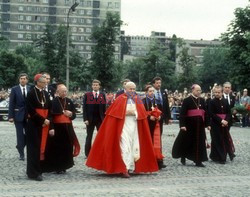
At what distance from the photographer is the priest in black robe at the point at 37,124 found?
36.6 feet

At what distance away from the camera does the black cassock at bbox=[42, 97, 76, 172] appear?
1204cm

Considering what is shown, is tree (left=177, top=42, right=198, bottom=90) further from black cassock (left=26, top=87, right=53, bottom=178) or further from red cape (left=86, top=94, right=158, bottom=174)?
black cassock (left=26, top=87, right=53, bottom=178)

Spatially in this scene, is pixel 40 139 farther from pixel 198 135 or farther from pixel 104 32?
pixel 104 32

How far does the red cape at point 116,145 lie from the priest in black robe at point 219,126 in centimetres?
304

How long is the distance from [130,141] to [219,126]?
3.72 metres

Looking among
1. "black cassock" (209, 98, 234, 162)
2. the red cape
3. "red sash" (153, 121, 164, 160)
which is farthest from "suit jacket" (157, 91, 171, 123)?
"black cassock" (209, 98, 234, 162)

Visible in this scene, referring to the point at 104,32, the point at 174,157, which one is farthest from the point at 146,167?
the point at 104,32

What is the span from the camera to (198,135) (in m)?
14.0

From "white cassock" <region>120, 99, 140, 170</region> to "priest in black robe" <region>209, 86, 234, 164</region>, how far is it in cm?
325

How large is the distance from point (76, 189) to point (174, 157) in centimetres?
454

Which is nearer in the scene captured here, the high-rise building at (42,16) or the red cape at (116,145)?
the red cape at (116,145)

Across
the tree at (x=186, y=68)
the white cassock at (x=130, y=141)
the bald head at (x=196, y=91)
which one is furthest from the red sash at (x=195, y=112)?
the tree at (x=186, y=68)

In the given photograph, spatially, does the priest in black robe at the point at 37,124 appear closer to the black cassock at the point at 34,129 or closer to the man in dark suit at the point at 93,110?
the black cassock at the point at 34,129

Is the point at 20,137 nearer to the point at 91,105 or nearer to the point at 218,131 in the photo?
→ the point at 91,105
